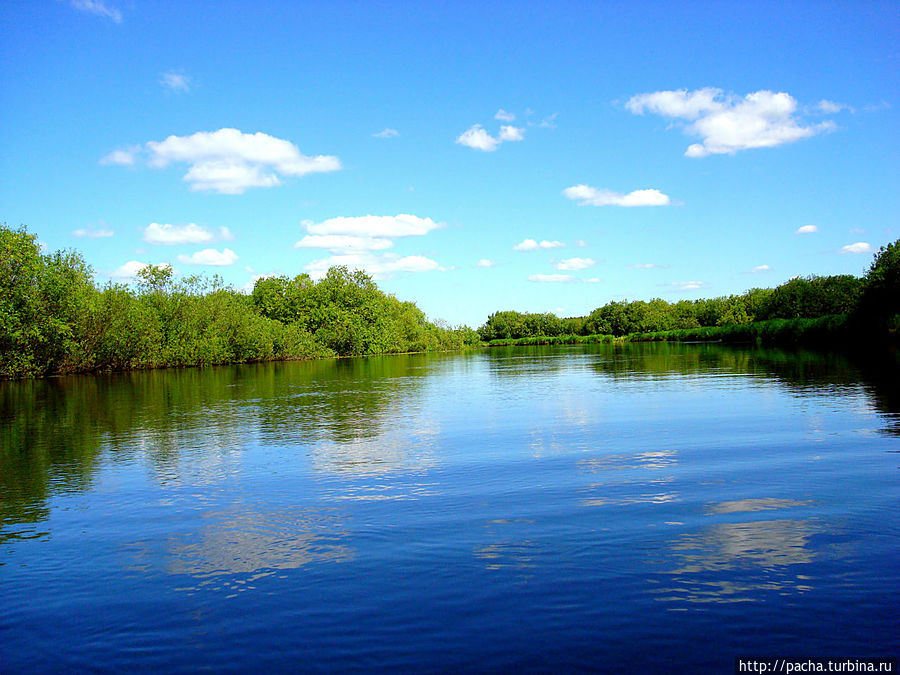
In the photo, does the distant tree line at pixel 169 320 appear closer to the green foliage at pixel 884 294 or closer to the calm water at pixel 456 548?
the calm water at pixel 456 548

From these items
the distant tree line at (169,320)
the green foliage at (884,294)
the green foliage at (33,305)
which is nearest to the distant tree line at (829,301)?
the green foliage at (884,294)

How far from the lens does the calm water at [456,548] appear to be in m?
5.98

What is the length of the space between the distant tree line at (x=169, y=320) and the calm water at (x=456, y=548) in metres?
40.8

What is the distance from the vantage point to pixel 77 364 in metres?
62.9

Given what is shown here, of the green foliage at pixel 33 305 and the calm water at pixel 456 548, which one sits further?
the green foliage at pixel 33 305

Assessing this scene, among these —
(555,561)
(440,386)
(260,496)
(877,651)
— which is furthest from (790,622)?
(440,386)

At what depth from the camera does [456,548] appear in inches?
332

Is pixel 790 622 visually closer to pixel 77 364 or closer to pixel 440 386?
pixel 440 386

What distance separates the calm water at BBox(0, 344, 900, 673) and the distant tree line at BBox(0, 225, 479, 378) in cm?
4083

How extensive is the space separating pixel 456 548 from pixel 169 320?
257 feet

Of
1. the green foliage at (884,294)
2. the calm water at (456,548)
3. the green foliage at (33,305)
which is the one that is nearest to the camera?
the calm water at (456,548)

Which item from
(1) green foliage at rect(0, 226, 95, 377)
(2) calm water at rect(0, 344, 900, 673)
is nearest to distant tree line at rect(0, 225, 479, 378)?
(1) green foliage at rect(0, 226, 95, 377)

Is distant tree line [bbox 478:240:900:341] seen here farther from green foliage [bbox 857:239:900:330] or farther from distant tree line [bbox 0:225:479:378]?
distant tree line [bbox 0:225:479:378]

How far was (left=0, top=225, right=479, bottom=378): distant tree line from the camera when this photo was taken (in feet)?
173
